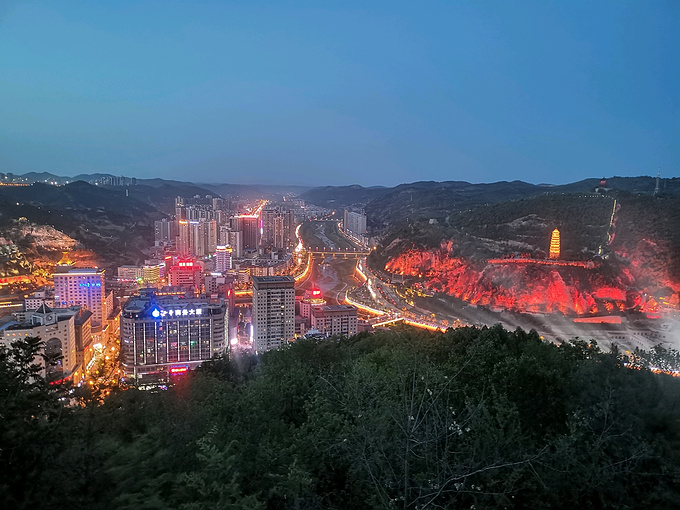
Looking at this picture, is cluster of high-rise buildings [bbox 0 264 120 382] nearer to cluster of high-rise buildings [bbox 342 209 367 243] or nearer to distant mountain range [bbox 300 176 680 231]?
distant mountain range [bbox 300 176 680 231]

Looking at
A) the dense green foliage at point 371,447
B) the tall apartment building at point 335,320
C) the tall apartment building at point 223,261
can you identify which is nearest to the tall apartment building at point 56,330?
the tall apartment building at point 335,320

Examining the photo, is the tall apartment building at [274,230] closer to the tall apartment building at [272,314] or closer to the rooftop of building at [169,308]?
the tall apartment building at [272,314]

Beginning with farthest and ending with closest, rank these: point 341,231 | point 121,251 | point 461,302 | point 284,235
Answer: point 341,231, point 284,235, point 121,251, point 461,302

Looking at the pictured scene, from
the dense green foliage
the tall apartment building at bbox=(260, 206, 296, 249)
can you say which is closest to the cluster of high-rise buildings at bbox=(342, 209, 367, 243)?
the tall apartment building at bbox=(260, 206, 296, 249)

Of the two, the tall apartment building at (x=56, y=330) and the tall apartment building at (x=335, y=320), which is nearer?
the tall apartment building at (x=56, y=330)

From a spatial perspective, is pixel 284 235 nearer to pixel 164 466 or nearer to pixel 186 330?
pixel 186 330

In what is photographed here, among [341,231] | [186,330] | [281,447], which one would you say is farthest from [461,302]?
[341,231]

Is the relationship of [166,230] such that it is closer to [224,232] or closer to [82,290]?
[224,232]
